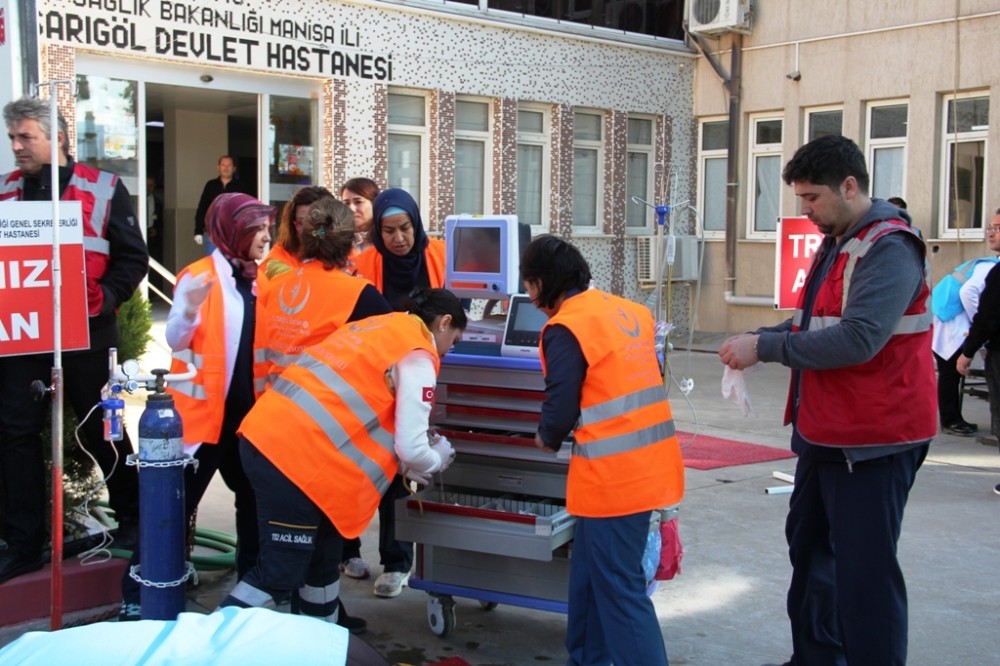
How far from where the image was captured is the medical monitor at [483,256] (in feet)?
16.9

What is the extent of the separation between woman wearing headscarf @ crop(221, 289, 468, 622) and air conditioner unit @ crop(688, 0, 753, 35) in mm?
14517

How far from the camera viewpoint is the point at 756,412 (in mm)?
11109

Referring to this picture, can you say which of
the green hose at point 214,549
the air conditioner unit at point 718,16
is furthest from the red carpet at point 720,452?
the air conditioner unit at point 718,16

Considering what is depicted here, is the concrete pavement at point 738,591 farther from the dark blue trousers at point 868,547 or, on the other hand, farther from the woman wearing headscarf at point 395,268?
the dark blue trousers at point 868,547

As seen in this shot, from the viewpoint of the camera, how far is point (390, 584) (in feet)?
17.3

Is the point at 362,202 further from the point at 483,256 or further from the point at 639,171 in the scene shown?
the point at 639,171

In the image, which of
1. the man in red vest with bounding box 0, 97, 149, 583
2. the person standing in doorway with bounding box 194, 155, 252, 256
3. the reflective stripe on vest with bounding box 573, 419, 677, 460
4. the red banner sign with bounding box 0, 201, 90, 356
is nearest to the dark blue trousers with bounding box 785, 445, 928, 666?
the reflective stripe on vest with bounding box 573, 419, 677, 460

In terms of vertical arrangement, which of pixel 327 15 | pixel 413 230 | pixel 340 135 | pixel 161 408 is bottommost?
pixel 161 408

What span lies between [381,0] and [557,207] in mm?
4132

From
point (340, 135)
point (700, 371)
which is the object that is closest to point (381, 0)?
point (340, 135)

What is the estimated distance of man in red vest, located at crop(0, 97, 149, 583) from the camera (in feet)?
15.4

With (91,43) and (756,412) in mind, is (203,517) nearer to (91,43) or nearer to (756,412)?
(756,412)

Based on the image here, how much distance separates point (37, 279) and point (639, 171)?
48.2 ft

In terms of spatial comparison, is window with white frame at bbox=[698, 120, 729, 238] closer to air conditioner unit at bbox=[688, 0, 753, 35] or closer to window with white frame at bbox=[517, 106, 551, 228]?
air conditioner unit at bbox=[688, 0, 753, 35]
